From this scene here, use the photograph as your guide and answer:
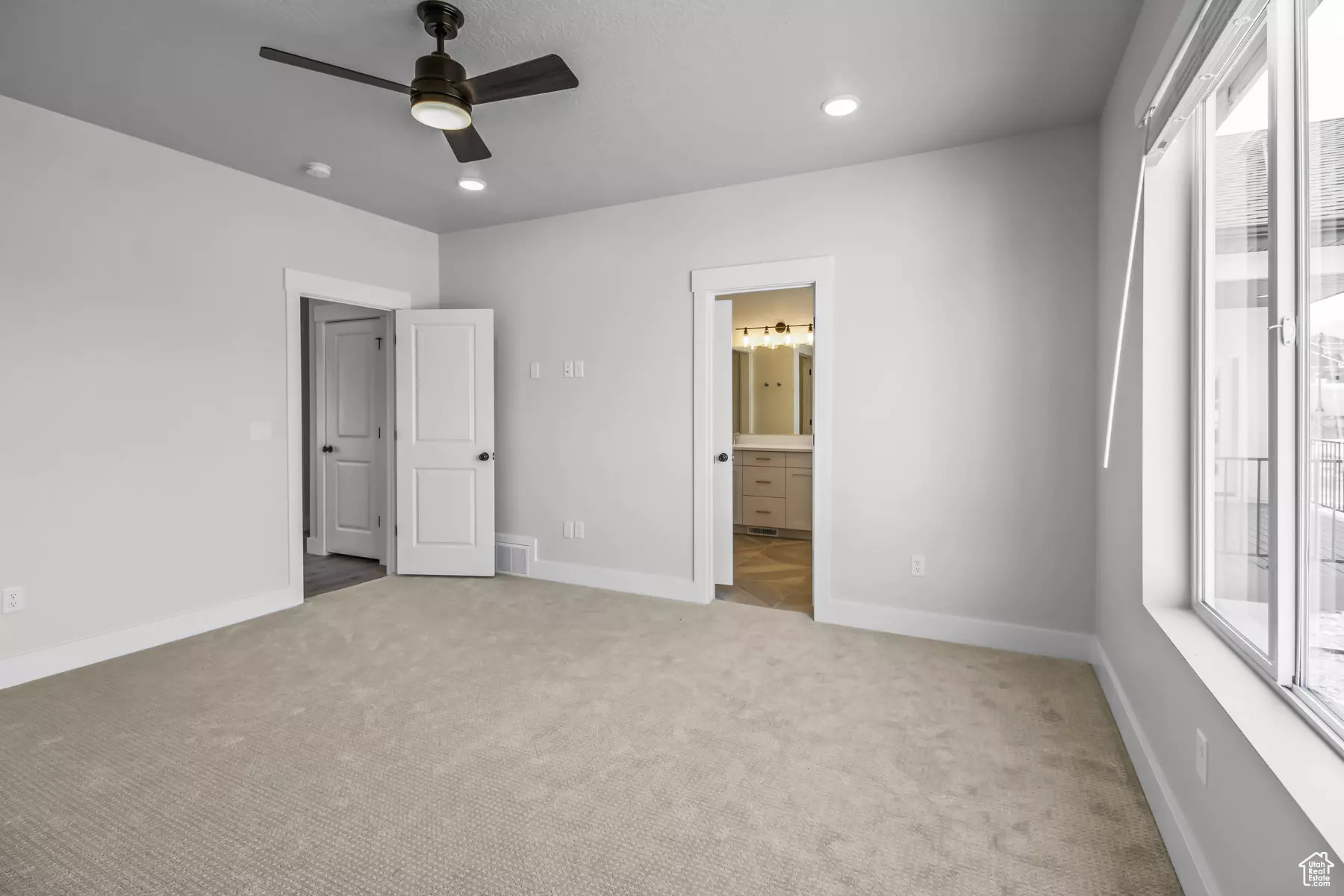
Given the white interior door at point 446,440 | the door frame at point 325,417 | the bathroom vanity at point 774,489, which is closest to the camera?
the white interior door at point 446,440

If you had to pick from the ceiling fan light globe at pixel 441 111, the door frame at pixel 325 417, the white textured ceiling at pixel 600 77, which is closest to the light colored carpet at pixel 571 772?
the door frame at pixel 325 417

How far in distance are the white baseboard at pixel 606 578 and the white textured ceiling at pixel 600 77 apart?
2525 millimetres

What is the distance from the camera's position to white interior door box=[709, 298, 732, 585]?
423 centimetres

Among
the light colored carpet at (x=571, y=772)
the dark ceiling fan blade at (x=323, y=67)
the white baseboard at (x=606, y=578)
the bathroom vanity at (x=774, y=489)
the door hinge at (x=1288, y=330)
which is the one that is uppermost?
the dark ceiling fan blade at (x=323, y=67)

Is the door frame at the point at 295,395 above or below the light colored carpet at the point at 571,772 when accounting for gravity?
above

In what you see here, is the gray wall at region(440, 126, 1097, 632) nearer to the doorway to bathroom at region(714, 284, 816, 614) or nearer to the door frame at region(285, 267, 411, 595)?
the door frame at region(285, 267, 411, 595)

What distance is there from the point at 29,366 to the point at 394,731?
244 cm

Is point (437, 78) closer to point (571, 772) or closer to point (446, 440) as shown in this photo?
point (571, 772)

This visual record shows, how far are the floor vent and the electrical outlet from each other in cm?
253

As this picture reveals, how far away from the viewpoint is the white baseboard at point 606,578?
4.21 meters

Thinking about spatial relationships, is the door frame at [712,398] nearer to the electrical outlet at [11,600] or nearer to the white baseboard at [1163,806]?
the white baseboard at [1163,806]

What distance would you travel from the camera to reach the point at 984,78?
2.68m

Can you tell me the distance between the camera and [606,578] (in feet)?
14.6

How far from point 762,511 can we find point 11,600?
5.12 meters
